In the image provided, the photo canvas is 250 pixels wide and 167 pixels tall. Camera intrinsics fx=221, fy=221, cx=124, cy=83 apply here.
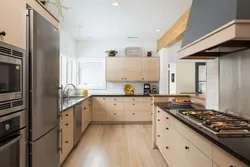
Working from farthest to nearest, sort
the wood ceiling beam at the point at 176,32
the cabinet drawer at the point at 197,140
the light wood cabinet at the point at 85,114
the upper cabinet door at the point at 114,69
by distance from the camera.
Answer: the upper cabinet door at the point at 114,69, the light wood cabinet at the point at 85,114, the wood ceiling beam at the point at 176,32, the cabinet drawer at the point at 197,140

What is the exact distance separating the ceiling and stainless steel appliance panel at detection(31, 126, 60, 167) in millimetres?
2345

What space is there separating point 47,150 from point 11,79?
935mm

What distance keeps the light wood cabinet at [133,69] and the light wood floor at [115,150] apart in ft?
5.93

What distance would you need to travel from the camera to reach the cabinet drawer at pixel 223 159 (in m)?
1.26

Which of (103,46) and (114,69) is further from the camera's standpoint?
A: (103,46)

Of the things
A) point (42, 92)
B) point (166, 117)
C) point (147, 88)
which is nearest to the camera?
point (42, 92)

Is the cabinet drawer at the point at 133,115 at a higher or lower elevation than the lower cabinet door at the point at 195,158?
lower

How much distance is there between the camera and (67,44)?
19.9ft

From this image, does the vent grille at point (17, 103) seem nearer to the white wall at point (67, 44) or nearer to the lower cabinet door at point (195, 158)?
the lower cabinet door at point (195, 158)

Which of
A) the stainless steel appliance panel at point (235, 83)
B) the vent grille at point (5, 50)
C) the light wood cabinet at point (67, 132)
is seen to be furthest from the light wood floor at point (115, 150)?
the vent grille at point (5, 50)

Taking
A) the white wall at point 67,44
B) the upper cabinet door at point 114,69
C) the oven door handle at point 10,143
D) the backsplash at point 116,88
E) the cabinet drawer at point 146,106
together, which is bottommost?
the cabinet drawer at point 146,106

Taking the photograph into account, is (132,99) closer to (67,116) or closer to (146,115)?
(146,115)

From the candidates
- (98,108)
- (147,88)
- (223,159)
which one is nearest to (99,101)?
(98,108)

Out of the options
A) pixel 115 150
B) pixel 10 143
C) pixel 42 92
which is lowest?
pixel 115 150
